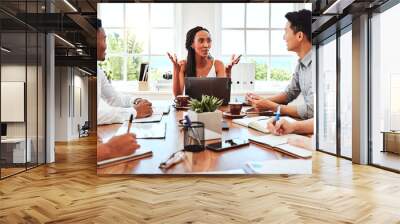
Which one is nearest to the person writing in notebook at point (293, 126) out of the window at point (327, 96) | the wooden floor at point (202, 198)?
the wooden floor at point (202, 198)

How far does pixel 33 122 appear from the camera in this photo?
21.6ft

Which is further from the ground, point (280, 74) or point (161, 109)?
point (280, 74)

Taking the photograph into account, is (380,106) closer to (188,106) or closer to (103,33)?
(188,106)

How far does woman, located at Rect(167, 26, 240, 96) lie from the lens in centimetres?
541

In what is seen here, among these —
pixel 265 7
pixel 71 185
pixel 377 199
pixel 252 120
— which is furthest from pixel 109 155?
pixel 377 199

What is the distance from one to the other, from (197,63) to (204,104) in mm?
601

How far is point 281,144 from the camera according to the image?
211 inches

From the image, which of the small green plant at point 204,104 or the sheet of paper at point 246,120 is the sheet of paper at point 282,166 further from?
the small green plant at point 204,104

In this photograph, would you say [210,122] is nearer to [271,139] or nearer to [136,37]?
[271,139]

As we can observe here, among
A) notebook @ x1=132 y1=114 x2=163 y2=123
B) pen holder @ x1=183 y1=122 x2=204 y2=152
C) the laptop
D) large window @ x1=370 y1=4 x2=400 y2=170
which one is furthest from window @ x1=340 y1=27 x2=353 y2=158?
notebook @ x1=132 y1=114 x2=163 y2=123

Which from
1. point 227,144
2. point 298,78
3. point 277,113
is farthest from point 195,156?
point 298,78

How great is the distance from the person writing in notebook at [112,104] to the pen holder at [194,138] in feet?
2.03

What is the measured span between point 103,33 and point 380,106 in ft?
15.1

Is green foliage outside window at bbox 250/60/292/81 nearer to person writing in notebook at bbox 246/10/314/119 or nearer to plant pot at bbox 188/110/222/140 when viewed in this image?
person writing in notebook at bbox 246/10/314/119
